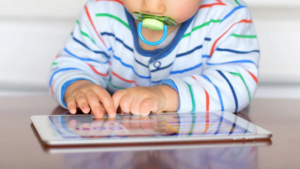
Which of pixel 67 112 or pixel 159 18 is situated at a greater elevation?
pixel 159 18

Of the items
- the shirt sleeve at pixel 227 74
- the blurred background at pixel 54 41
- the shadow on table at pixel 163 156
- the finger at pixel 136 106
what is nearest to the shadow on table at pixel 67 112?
the shirt sleeve at pixel 227 74

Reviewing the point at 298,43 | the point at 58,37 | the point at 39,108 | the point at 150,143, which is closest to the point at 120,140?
the point at 150,143

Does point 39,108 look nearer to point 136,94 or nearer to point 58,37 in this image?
point 136,94

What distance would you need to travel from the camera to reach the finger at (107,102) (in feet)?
2.08

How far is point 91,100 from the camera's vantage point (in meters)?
0.67

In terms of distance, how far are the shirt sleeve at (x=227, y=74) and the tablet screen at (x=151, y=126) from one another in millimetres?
71

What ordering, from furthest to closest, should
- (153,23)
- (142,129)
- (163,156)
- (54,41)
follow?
(54,41), (153,23), (142,129), (163,156)

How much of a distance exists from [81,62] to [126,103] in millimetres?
291

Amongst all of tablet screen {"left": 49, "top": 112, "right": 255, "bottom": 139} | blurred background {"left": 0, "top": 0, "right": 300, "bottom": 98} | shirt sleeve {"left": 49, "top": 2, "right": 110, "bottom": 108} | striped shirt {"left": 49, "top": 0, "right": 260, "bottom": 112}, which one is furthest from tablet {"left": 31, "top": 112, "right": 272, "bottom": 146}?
blurred background {"left": 0, "top": 0, "right": 300, "bottom": 98}

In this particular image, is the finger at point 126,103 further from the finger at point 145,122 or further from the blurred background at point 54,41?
the blurred background at point 54,41

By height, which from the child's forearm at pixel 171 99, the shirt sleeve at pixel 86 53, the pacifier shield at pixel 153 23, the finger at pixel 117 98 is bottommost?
the child's forearm at pixel 171 99

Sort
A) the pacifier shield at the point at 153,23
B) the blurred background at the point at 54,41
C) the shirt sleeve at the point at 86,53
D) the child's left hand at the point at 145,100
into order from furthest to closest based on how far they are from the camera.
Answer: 1. the blurred background at the point at 54,41
2. the shirt sleeve at the point at 86,53
3. the pacifier shield at the point at 153,23
4. the child's left hand at the point at 145,100

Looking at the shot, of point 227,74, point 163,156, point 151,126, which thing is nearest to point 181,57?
point 227,74

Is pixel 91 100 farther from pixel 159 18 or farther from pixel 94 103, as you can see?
pixel 159 18
